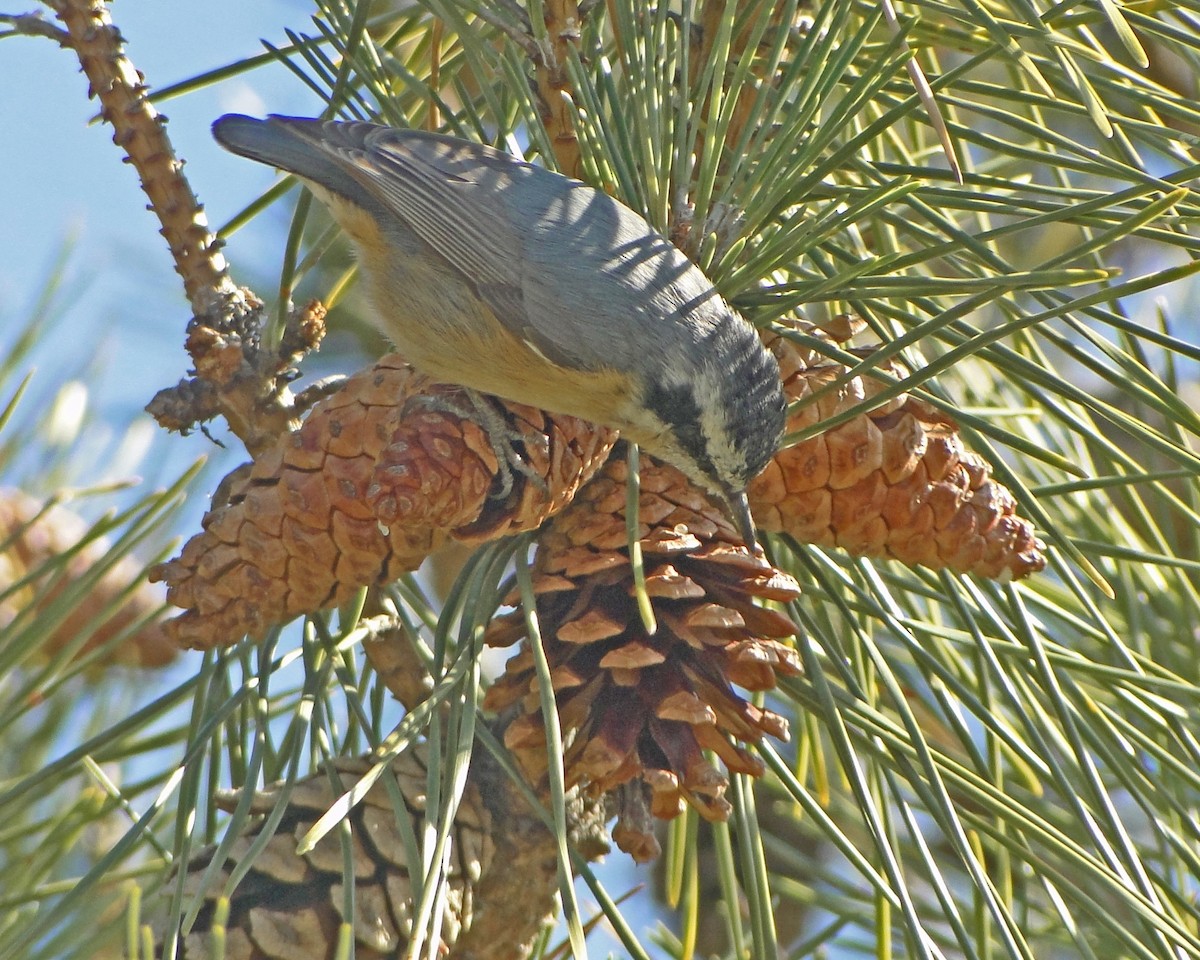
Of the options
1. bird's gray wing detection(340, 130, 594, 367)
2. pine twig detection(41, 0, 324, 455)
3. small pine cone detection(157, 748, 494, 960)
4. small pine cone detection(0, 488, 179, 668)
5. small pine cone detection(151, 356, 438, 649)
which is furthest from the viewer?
small pine cone detection(0, 488, 179, 668)

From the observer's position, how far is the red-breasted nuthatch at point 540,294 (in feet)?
4.07

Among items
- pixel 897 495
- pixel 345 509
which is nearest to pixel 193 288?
pixel 345 509

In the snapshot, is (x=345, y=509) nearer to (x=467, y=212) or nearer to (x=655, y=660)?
(x=655, y=660)

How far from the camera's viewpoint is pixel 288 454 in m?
1.16

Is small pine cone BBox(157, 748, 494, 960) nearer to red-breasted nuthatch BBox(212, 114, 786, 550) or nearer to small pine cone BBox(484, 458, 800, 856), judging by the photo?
small pine cone BBox(484, 458, 800, 856)

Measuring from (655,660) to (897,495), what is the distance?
0.29 m

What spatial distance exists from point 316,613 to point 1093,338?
0.76m

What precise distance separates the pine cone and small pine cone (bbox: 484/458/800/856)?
79 millimetres

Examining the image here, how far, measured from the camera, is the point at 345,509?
1.13 meters

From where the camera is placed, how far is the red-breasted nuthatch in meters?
1.24

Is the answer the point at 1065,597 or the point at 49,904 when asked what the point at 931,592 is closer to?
the point at 1065,597

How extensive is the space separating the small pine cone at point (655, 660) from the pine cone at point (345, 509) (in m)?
0.08

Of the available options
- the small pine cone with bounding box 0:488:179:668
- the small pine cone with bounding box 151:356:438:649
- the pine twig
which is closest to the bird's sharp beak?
the small pine cone with bounding box 151:356:438:649

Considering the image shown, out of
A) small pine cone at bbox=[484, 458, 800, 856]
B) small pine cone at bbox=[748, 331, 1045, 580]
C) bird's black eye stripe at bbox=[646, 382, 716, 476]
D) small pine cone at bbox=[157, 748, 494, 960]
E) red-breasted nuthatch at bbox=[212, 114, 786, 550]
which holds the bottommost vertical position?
small pine cone at bbox=[157, 748, 494, 960]
